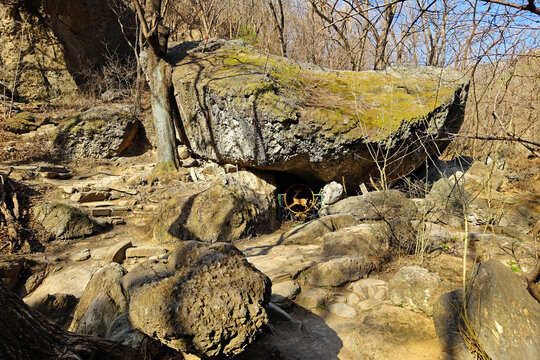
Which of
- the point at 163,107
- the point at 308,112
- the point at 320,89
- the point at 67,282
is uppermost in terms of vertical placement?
the point at 320,89

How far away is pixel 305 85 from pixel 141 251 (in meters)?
4.88

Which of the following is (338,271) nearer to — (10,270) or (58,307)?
(58,307)

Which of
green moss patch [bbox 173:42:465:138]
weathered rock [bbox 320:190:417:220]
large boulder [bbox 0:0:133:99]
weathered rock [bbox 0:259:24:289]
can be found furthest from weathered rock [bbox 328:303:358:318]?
large boulder [bbox 0:0:133:99]

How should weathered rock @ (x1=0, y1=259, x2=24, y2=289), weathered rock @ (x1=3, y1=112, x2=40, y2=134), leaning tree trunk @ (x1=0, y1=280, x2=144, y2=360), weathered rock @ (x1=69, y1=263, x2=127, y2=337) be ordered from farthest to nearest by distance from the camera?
weathered rock @ (x1=3, y1=112, x2=40, y2=134)
weathered rock @ (x1=0, y1=259, x2=24, y2=289)
weathered rock @ (x1=69, y1=263, x2=127, y2=337)
leaning tree trunk @ (x1=0, y1=280, x2=144, y2=360)

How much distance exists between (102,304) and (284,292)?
5.93 ft

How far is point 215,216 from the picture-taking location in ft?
19.2

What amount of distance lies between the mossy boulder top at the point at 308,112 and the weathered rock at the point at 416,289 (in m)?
2.82

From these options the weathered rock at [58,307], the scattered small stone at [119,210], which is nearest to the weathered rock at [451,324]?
the weathered rock at [58,307]

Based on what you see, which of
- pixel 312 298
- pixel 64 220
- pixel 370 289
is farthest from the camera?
pixel 64 220

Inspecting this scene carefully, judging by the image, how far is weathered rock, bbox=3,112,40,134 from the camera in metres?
9.37

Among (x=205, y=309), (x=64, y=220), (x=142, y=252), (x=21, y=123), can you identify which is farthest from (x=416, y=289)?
(x=21, y=123)

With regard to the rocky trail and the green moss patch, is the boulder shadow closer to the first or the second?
the rocky trail

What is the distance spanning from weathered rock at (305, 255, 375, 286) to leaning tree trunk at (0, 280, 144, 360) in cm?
245

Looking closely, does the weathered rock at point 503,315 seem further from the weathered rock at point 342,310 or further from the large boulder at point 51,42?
the large boulder at point 51,42
